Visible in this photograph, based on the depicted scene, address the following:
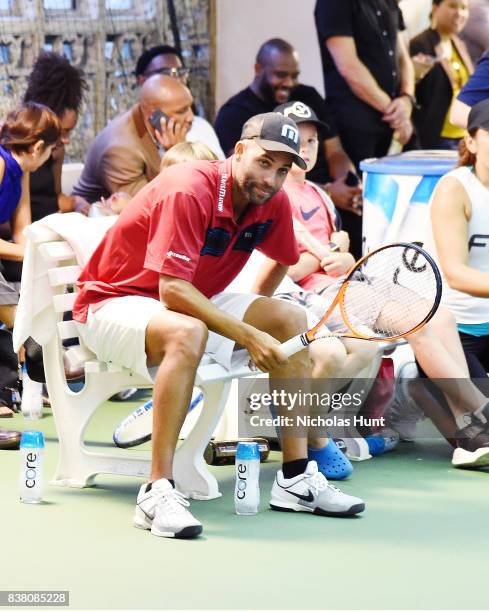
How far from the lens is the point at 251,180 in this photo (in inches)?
158

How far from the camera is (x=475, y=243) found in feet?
16.1

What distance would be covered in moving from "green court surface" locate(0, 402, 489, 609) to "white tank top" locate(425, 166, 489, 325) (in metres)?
0.66

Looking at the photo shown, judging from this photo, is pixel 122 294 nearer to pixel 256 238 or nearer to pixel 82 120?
pixel 256 238

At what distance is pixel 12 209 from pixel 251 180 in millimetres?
1931

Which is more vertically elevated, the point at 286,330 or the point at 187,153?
the point at 187,153

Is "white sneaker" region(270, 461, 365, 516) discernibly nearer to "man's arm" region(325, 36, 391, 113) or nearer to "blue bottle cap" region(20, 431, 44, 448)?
"blue bottle cap" region(20, 431, 44, 448)

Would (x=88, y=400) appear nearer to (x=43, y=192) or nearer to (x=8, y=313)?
(x=8, y=313)

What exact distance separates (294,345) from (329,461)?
2.55 ft

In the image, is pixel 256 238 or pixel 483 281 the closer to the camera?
pixel 256 238

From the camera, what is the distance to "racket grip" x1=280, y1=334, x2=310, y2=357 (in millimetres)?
3844

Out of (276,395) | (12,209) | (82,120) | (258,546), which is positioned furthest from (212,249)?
(82,120)

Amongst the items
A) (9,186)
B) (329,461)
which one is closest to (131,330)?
(329,461)

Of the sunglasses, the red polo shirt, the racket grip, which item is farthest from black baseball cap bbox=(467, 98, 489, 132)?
the sunglasses

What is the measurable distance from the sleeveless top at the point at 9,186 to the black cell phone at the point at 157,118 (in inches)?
34.5
